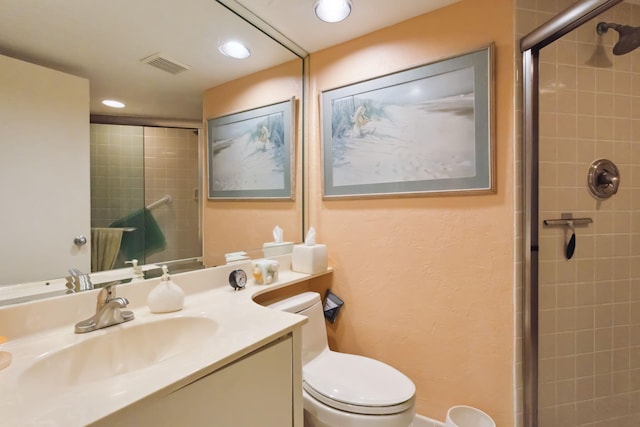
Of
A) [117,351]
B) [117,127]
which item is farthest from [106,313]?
[117,127]

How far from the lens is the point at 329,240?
1.74 m

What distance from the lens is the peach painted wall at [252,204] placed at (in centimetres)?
136

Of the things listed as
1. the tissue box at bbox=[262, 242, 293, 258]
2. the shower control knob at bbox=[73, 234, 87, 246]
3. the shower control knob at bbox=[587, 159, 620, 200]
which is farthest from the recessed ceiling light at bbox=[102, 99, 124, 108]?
the shower control knob at bbox=[587, 159, 620, 200]

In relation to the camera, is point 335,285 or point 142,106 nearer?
point 142,106

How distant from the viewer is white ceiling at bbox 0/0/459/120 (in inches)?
34.4

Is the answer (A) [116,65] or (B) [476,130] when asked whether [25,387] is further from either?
(B) [476,130]

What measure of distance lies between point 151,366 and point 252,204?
1.03 metres

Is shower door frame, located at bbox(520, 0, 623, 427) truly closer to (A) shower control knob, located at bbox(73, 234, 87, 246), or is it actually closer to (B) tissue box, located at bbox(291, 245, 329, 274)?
(B) tissue box, located at bbox(291, 245, 329, 274)

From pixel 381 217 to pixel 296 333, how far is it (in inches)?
33.5

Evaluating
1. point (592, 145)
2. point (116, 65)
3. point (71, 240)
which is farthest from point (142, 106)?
point (592, 145)

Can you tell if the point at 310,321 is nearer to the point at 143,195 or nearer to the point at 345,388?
the point at 345,388

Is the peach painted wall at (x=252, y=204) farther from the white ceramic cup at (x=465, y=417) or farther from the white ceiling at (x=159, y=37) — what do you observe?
the white ceramic cup at (x=465, y=417)

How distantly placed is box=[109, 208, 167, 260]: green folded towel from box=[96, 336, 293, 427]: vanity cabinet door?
2.09ft

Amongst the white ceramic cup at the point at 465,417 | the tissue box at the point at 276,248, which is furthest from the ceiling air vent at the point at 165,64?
the white ceramic cup at the point at 465,417
